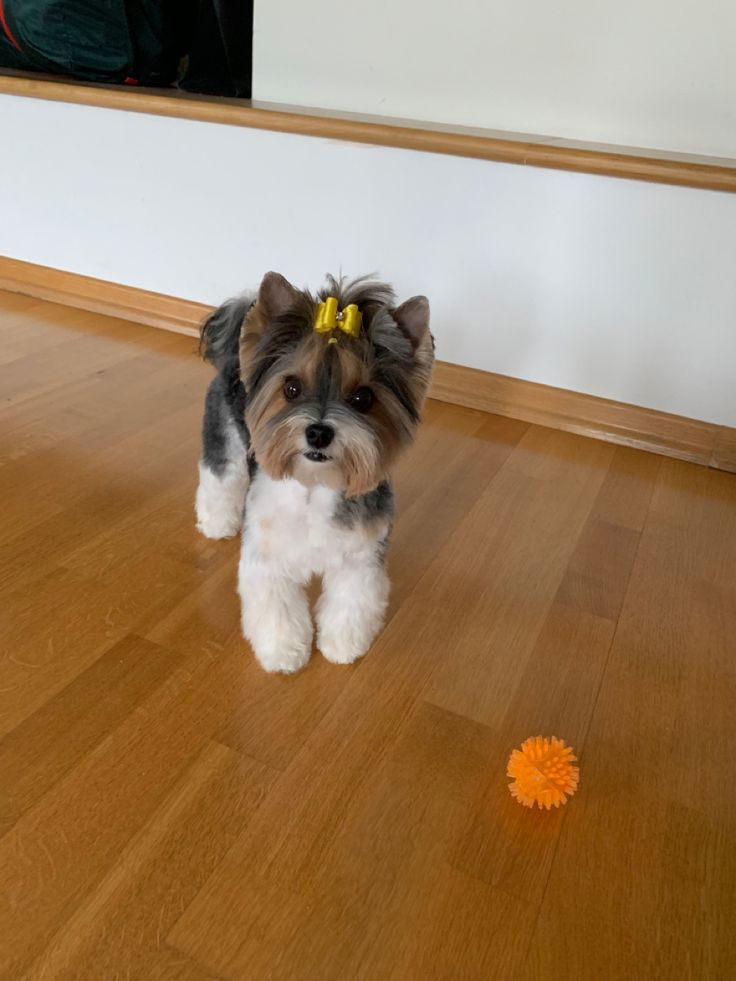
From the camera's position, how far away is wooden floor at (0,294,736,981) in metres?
1.13

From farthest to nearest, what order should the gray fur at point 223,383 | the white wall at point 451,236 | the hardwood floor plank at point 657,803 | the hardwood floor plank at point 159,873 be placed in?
1. the white wall at point 451,236
2. the gray fur at point 223,383
3. the hardwood floor plank at point 657,803
4. the hardwood floor plank at point 159,873

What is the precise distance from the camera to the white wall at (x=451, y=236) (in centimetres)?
241

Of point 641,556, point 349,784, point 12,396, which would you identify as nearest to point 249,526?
point 349,784

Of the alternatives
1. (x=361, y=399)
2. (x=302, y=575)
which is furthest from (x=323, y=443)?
(x=302, y=575)

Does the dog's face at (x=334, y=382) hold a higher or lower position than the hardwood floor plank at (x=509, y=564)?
higher

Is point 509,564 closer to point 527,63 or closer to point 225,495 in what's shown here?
point 225,495

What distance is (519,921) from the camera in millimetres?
1172

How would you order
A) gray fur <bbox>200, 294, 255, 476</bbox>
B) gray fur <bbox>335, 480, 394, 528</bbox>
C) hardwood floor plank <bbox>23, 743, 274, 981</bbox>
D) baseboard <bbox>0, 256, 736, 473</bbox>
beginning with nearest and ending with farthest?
hardwood floor plank <bbox>23, 743, 274, 981</bbox>, gray fur <bbox>335, 480, 394, 528</bbox>, gray fur <bbox>200, 294, 255, 476</bbox>, baseboard <bbox>0, 256, 736, 473</bbox>

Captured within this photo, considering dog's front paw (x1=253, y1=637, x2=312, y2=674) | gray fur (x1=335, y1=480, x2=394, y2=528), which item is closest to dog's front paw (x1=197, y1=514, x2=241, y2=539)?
dog's front paw (x1=253, y1=637, x2=312, y2=674)

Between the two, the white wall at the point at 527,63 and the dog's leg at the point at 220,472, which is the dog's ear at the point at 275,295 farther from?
the white wall at the point at 527,63

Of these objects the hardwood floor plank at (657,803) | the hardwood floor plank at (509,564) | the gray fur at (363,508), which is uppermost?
the gray fur at (363,508)

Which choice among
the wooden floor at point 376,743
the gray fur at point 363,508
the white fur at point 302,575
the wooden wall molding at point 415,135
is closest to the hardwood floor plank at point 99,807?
the wooden floor at point 376,743

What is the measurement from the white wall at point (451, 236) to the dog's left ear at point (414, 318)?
1.36 m

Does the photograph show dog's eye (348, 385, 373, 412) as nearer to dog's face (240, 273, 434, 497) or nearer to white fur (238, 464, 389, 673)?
dog's face (240, 273, 434, 497)
